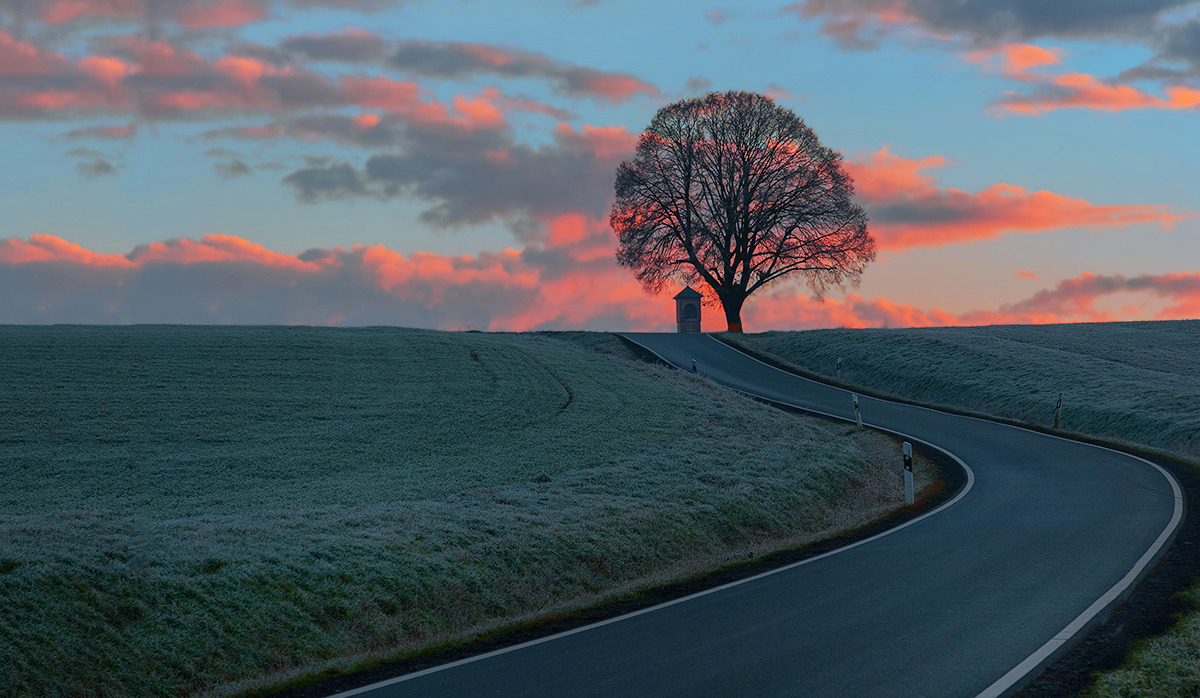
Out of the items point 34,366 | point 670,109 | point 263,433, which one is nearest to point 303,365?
point 34,366

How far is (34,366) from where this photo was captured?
98.1 feet

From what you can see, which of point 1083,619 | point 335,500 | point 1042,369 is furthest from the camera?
point 1042,369

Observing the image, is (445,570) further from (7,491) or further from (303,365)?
(303,365)

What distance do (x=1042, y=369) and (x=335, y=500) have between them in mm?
37236

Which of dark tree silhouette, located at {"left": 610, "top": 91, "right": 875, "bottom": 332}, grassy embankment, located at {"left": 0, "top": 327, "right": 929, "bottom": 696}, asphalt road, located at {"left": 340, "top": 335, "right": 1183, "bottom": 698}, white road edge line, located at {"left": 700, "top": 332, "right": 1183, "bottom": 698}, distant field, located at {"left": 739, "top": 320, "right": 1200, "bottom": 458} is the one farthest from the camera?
dark tree silhouette, located at {"left": 610, "top": 91, "right": 875, "bottom": 332}

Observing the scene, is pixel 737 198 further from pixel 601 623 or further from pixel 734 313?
pixel 601 623

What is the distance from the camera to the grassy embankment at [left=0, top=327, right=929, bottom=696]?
10.1m

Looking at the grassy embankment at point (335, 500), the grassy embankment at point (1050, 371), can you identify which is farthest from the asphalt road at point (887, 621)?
the grassy embankment at point (335, 500)

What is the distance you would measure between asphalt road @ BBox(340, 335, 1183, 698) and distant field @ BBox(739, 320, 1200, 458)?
14484 millimetres

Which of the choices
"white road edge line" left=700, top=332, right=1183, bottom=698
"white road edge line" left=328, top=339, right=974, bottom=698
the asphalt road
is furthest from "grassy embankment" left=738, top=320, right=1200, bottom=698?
"white road edge line" left=328, top=339, right=974, bottom=698

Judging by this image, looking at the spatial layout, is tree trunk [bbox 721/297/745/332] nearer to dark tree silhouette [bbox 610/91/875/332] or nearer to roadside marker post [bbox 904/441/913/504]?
dark tree silhouette [bbox 610/91/875/332]

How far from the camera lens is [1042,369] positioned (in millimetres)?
43875

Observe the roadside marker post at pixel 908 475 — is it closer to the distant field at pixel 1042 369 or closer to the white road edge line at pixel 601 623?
the white road edge line at pixel 601 623

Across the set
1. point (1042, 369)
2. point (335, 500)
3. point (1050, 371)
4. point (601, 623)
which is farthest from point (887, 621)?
point (1042, 369)
